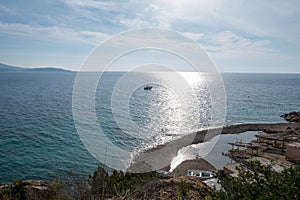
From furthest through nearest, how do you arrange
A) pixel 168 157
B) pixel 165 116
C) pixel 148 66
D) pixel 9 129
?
1. pixel 165 116
2. pixel 9 129
3. pixel 168 157
4. pixel 148 66

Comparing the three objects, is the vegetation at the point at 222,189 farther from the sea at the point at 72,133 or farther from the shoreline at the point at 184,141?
the shoreline at the point at 184,141

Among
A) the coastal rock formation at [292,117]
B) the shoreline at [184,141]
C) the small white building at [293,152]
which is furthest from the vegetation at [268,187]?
the coastal rock formation at [292,117]

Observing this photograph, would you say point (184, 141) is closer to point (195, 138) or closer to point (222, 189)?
point (195, 138)

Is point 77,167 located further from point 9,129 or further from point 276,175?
point 276,175

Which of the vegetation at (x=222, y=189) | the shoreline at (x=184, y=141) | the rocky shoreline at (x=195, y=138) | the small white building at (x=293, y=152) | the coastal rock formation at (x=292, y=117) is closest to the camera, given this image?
the vegetation at (x=222, y=189)

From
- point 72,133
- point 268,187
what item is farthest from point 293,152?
point 72,133

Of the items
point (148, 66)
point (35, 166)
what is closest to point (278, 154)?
point (148, 66)

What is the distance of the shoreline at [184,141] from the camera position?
20.3 metres

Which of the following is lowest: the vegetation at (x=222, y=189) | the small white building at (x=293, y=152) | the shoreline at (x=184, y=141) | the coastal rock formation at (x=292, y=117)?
the shoreline at (x=184, y=141)

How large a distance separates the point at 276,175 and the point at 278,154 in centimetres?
1794

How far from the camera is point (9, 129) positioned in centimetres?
2641

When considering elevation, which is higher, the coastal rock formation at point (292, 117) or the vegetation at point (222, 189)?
the vegetation at point (222, 189)

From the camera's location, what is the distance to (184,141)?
85.7 feet

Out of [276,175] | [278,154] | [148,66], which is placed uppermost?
[148,66]
